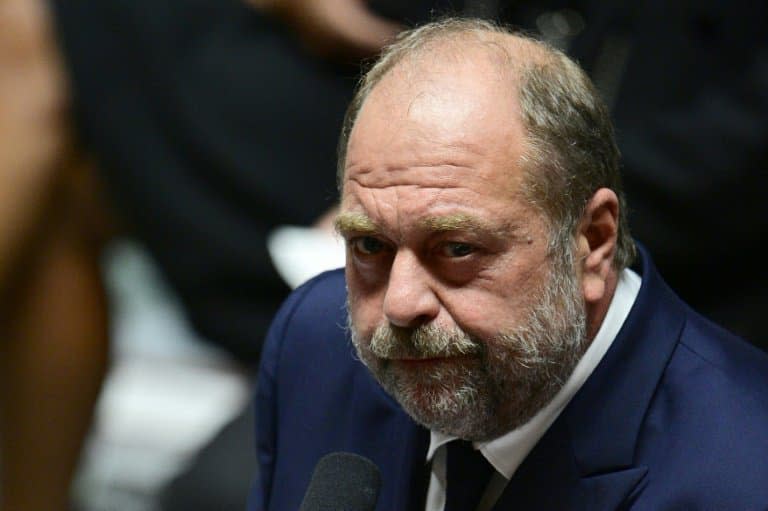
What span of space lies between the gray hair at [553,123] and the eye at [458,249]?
0.08 m

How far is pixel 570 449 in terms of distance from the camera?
1574 mm

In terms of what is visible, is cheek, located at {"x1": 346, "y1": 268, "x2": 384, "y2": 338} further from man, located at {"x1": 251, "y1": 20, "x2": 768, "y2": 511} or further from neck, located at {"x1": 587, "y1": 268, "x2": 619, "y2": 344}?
neck, located at {"x1": 587, "y1": 268, "x2": 619, "y2": 344}

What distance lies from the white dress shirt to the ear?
2.1 inches

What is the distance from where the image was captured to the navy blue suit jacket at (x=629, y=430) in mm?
1521

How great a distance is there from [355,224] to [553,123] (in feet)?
0.75

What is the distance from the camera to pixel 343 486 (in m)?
1.45

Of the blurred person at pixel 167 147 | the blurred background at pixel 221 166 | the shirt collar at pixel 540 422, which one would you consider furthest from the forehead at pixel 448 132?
the blurred person at pixel 167 147

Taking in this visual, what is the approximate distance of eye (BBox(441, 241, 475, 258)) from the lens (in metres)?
1.52

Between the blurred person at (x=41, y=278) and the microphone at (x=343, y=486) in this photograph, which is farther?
the blurred person at (x=41, y=278)

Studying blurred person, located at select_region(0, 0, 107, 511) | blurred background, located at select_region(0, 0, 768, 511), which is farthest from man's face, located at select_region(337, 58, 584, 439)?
blurred person, located at select_region(0, 0, 107, 511)

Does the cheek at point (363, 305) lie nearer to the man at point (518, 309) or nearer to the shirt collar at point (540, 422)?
the man at point (518, 309)

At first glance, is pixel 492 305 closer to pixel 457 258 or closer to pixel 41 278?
pixel 457 258

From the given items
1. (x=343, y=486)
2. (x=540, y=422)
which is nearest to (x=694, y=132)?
(x=540, y=422)

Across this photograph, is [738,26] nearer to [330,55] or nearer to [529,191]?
[330,55]
